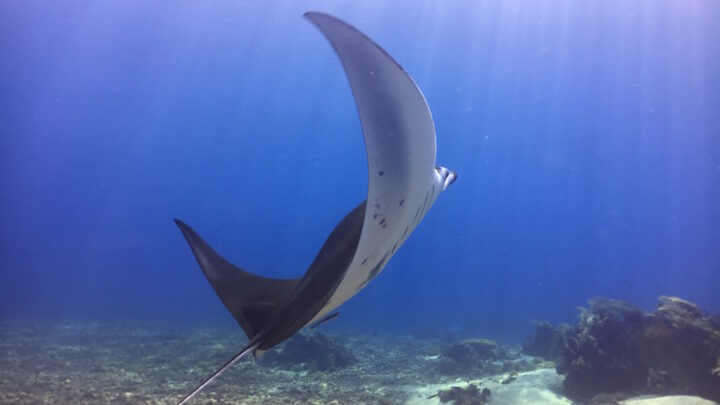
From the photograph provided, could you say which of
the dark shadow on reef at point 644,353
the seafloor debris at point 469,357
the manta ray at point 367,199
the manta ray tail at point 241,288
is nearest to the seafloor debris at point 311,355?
the seafloor debris at point 469,357

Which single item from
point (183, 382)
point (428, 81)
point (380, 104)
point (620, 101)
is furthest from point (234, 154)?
point (380, 104)

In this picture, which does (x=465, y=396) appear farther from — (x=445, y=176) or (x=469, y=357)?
(x=445, y=176)

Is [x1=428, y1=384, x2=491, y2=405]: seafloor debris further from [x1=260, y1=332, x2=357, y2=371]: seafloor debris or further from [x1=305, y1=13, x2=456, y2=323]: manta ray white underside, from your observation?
[x1=305, y1=13, x2=456, y2=323]: manta ray white underside

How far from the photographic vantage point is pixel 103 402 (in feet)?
18.6

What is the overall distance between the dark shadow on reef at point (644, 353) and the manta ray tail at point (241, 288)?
7254mm

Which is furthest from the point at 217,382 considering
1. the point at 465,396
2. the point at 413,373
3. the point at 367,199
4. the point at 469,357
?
the point at 469,357

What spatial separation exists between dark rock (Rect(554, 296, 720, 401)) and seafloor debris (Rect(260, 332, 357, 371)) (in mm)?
5745

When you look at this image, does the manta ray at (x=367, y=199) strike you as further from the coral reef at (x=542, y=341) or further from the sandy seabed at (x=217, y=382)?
the coral reef at (x=542, y=341)

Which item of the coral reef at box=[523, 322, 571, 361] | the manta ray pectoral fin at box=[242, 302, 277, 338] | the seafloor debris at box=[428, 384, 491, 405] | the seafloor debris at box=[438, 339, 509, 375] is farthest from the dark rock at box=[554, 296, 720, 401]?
the manta ray pectoral fin at box=[242, 302, 277, 338]

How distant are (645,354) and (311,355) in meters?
8.16

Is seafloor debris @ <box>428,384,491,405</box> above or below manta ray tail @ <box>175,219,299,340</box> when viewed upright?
below

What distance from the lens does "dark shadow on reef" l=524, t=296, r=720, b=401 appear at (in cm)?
674

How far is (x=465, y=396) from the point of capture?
7.11 m

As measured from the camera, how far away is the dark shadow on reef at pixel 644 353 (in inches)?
265
